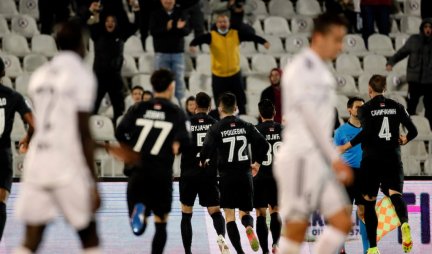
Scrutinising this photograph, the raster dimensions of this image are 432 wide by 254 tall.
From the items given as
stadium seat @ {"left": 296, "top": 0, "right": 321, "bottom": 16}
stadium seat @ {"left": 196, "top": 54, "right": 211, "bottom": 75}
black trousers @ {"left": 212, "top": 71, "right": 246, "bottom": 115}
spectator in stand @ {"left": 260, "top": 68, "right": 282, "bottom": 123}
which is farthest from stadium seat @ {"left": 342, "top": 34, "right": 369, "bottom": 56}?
spectator in stand @ {"left": 260, "top": 68, "right": 282, "bottom": 123}

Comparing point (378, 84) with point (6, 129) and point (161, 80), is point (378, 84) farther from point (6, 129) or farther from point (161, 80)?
point (6, 129)

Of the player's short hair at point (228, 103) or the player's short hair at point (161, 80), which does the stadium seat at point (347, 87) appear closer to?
the player's short hair at point (228, 103)

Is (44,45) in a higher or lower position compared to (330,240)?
higher

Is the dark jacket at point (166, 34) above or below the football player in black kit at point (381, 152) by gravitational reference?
above

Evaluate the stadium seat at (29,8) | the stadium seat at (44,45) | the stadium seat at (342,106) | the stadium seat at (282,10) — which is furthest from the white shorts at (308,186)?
the stadium seat at (282,10)

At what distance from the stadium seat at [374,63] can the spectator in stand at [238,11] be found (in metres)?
2.19

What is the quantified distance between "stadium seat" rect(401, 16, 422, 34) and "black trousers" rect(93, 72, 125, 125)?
19.9ft

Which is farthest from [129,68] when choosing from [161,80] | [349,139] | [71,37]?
[71,37]

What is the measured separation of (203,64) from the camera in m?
18.0

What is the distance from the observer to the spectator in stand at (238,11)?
55.5 feet

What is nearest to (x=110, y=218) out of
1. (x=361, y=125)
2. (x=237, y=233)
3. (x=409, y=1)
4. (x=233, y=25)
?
(x=237, y=233)

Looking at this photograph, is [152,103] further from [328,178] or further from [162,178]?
[328,178]

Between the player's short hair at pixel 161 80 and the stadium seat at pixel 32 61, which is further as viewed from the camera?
the stadium seat at pixel 32 61

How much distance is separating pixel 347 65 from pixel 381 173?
6.37 m
